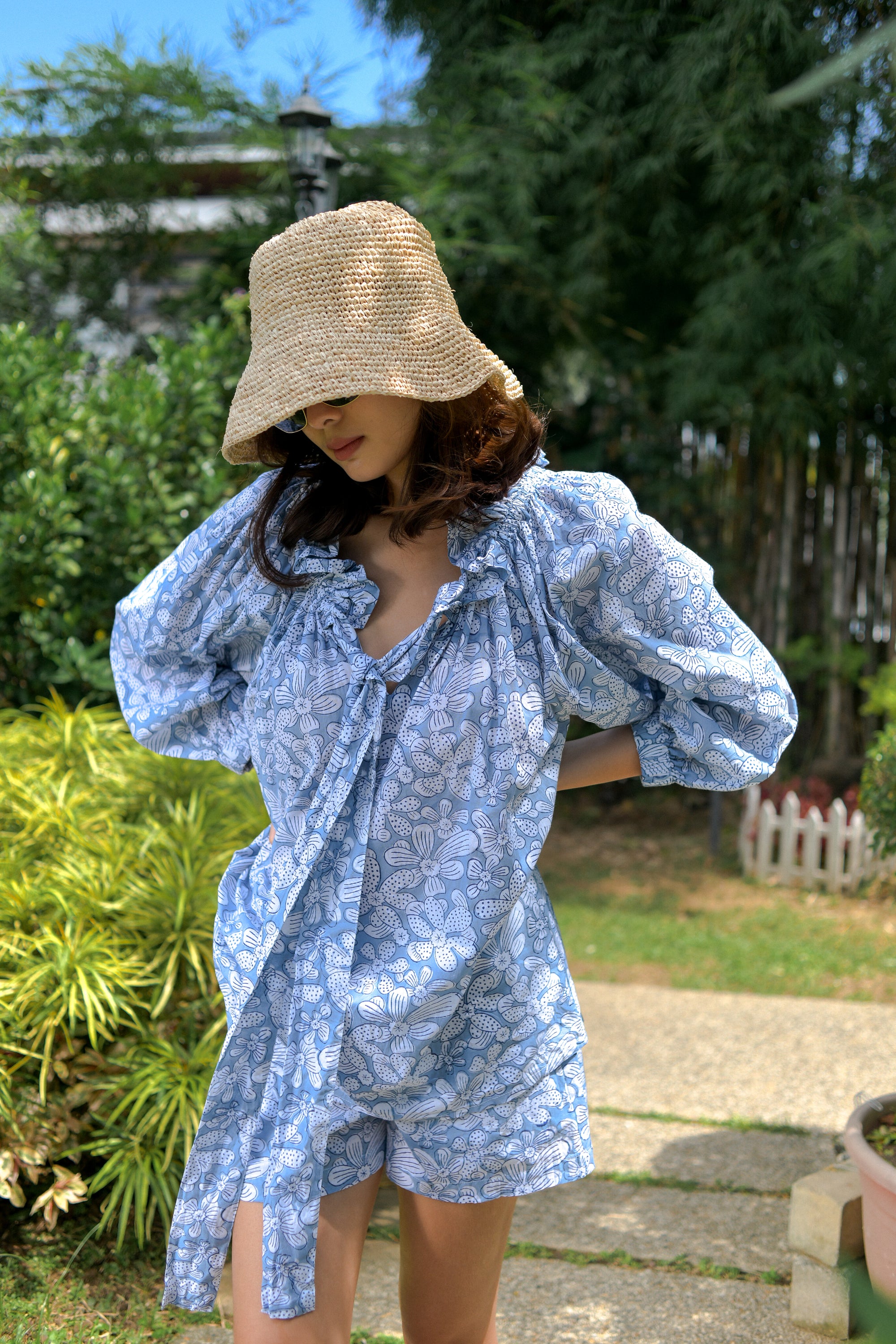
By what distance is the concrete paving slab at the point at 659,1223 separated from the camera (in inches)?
102

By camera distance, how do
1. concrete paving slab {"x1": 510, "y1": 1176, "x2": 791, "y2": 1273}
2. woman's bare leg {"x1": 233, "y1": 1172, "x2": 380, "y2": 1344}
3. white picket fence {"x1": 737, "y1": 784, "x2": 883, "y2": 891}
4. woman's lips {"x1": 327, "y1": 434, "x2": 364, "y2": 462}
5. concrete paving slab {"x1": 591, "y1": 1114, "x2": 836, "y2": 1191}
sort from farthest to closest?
white picket fence {"x1": 737, "y1": 784, "x2": 883, "y2": 891} < concrete paving slab {"x1": 591, "y1": 1114, "x2": 836, "y2": 1191} < concrete paving slab {"x1": 510, "y1": 1176, "x2": 791, "y2": 1273} < woman's lips {"x1": 327, "y1": 434, "x2": 364, "y2": 462} < woman's bare leg {"x1": 233, "y1": 1172, "x2": 380, "y2": 1344}

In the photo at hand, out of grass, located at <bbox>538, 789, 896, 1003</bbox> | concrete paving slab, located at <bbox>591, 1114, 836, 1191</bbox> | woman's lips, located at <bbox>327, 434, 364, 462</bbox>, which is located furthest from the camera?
grass, located at <bbox>538, 789, 896, 1003</bbox>

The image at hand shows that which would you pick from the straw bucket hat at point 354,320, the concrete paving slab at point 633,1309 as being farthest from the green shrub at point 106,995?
the straw bucket hat at point 354,320

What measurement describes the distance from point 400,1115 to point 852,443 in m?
6.12

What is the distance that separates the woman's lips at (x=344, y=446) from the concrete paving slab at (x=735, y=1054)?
253 centimetres

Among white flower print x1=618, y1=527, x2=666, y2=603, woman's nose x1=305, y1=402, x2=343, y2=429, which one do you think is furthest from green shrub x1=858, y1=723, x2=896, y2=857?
woman's nose x1=305, y1=402, x2=343, y2=429

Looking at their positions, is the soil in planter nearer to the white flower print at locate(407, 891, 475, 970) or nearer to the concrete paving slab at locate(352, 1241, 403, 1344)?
the concrete paving slab at locate(352, 1241, 403, 1344)

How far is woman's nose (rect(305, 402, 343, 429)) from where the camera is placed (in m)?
1.42

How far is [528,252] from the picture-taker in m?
6.12

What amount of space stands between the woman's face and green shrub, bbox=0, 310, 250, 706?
256 centimetres

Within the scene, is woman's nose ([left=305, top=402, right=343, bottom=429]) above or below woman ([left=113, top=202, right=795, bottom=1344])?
above

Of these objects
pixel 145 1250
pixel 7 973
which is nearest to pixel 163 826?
pixel 7 973

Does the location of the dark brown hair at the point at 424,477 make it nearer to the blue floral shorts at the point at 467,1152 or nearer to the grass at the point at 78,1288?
the blue floral shorts at the point at 467,1152

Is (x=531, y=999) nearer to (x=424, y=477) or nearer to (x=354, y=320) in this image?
(x=424, y=477)
